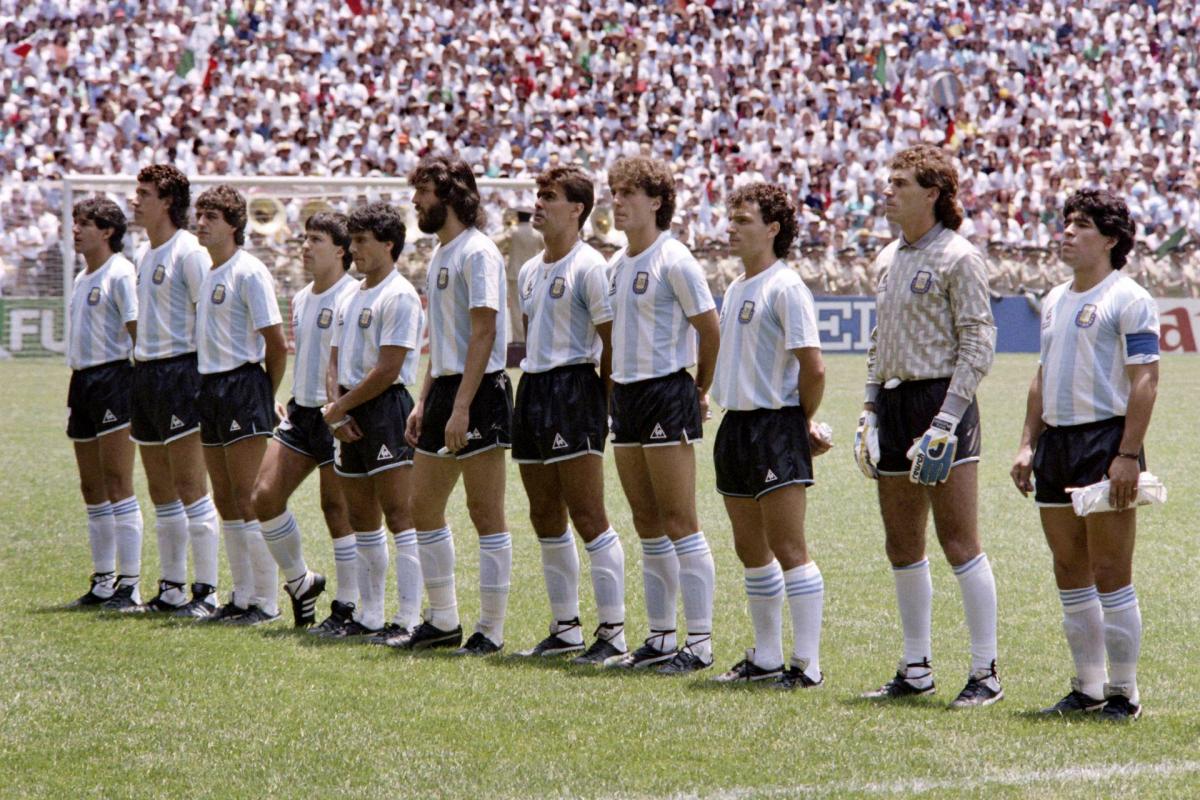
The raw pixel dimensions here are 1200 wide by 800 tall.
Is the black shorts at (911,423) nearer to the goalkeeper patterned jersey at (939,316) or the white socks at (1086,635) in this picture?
the goalkeeper patterned jersey at (939,316)

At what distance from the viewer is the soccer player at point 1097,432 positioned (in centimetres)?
538

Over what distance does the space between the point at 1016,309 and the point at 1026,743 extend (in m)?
22.2

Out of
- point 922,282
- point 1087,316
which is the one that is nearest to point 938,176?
point 922,282

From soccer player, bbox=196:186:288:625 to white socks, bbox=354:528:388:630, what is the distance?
567 mm

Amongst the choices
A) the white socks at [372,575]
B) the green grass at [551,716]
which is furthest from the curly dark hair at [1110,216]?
the white socks at [372,575]

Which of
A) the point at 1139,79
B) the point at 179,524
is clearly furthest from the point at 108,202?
the point at 1139,79

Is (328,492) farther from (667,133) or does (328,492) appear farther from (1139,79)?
(1139,79)

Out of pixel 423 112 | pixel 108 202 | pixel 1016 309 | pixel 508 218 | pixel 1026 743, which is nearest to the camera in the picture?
pixel 1026 743

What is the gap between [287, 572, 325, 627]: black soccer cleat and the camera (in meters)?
7.73

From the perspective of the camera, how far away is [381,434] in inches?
287

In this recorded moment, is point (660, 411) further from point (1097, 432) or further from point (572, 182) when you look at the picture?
point (1097, 432)

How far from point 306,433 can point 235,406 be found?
1.33 ft

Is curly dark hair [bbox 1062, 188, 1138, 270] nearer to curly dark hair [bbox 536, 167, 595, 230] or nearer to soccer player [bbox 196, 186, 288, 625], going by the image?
curly dark hair [bbox 536, 167, 595, 230]

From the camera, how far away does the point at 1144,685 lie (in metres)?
6.23
